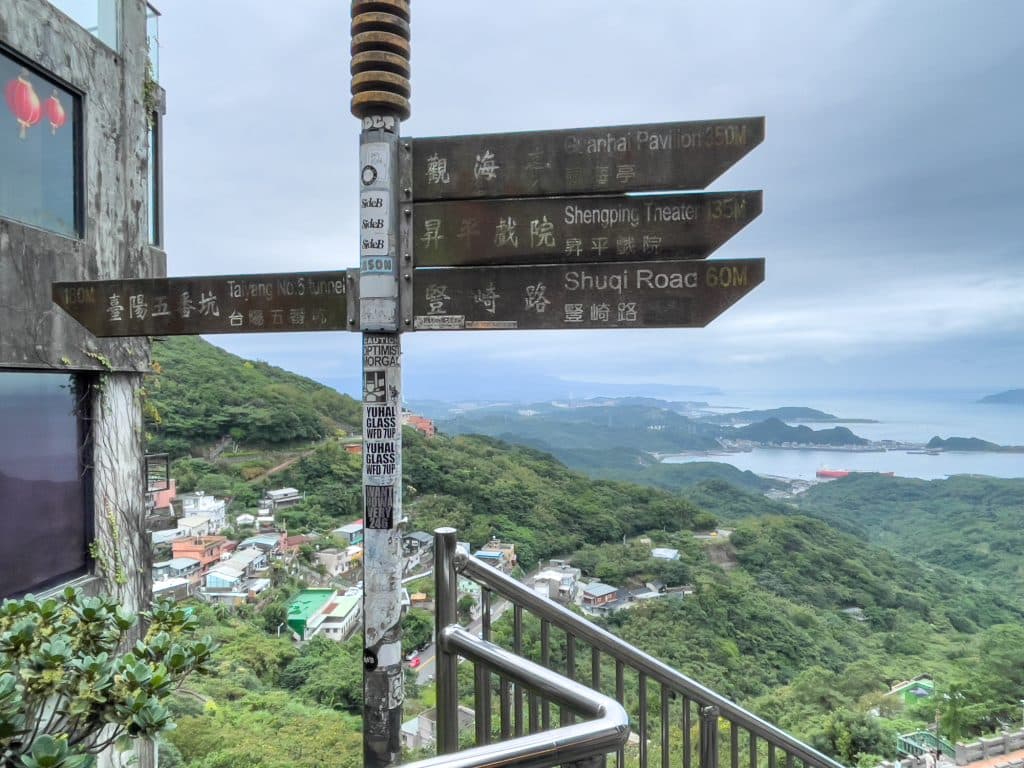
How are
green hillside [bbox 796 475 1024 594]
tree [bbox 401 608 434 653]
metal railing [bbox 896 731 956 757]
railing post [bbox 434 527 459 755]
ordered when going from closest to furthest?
1. railing post [bbox 434 527 459 755]
2. tree [bbox 401 608 434 653]
3. metal railing [bbox 896 731 956 757]
4. green hillside [bbox 796 475 1024 594]

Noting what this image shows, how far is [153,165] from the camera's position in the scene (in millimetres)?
4480

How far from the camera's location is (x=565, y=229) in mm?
1784

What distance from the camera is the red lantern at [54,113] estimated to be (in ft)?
11.3

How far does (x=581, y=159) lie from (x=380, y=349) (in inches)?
32.5

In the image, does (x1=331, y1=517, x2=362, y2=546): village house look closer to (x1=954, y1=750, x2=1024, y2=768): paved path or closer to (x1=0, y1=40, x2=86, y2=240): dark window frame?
(x1=954, y1=750, x2=1024, y2=768): paved path

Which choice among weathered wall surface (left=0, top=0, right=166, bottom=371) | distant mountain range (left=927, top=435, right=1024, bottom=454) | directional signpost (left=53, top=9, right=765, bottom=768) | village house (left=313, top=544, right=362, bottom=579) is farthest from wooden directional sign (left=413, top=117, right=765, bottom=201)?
distant mountain range (left=927, top=435, right=1024, bottom=454)

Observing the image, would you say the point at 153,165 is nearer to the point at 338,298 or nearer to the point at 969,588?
the point at 338,298

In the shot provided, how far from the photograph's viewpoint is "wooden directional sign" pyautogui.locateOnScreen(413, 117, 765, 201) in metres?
1.69

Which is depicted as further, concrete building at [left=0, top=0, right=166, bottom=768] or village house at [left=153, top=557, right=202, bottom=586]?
village house at [left=153, top=557, right=202, bottom=586]

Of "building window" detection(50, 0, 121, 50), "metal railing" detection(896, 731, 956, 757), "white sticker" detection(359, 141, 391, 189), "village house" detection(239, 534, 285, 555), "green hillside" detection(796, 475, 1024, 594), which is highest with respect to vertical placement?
"building window" detection(50, 0, 121, 50)

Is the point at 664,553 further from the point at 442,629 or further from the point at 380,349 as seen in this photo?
the point at 380,349

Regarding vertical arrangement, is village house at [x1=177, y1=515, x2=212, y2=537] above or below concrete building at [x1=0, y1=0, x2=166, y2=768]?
below

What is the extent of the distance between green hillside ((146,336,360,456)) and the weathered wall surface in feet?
71.4

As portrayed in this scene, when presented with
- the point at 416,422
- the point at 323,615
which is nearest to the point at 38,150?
the point at 416,422
